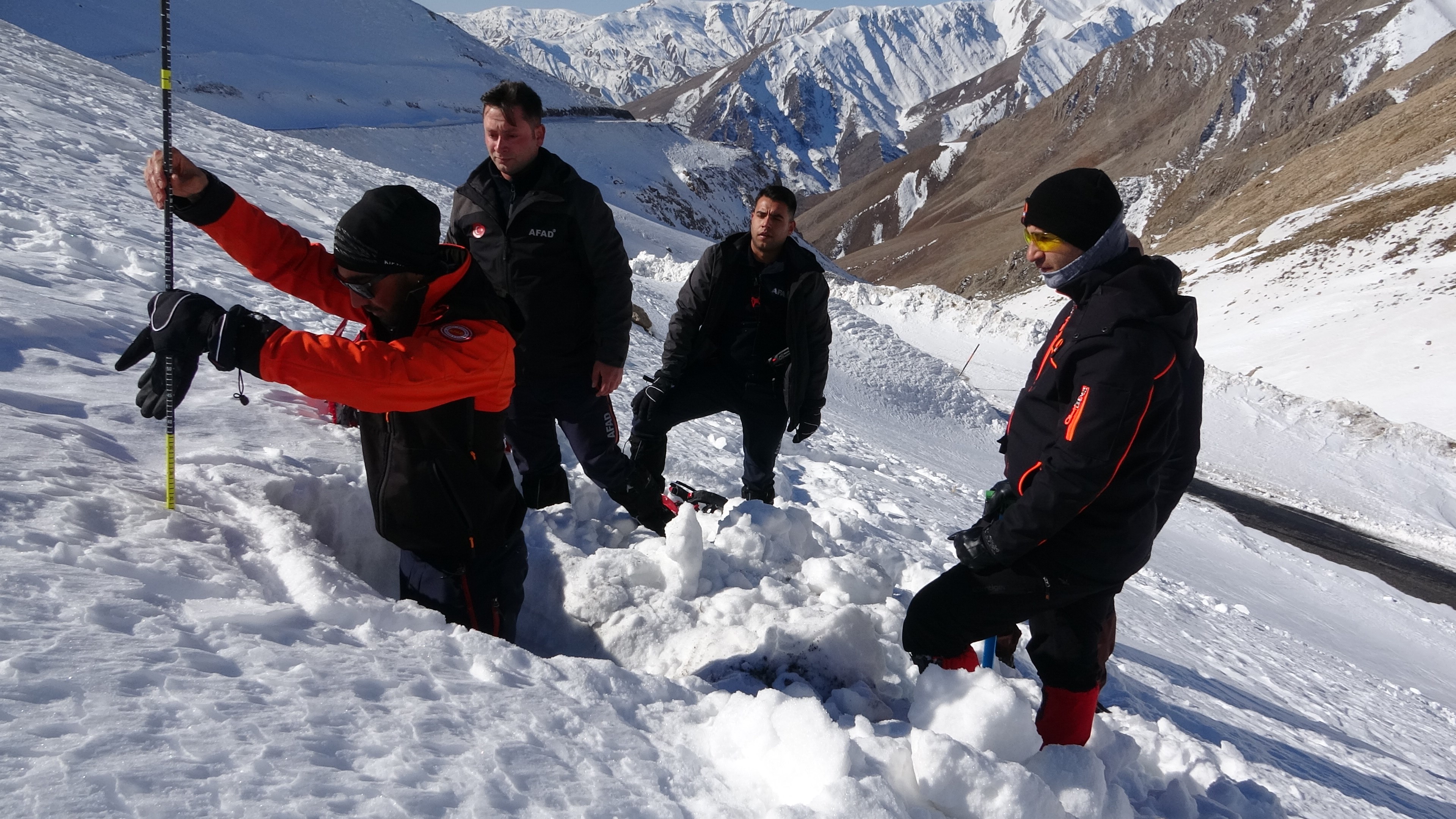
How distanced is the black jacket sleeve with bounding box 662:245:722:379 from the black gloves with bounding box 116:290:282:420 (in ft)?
8.32

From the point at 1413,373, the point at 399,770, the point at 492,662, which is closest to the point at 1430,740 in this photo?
the point at 492,662

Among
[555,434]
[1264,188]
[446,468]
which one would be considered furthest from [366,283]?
[1264,188]

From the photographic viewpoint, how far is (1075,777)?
7.77ft

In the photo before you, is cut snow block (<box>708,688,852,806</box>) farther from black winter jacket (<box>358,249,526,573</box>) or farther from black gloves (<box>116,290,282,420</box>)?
black gloves (<box>116,290,282,420</box>)

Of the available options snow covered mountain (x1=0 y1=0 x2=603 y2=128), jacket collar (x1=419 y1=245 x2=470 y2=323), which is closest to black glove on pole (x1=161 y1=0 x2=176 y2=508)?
jacket collar (x1=419 y1=245 x2=470 y2=323)

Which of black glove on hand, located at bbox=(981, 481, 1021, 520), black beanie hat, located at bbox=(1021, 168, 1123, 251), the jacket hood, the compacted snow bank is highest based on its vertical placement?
black beanie hat, located at bbox=(1021, 168, 1123, 251)

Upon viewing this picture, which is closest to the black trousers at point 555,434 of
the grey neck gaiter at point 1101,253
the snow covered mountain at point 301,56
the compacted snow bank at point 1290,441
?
the grey neck gaiter at point 1101,253

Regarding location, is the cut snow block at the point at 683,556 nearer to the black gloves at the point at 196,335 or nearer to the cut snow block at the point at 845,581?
the cut snow block at the point at 845,581

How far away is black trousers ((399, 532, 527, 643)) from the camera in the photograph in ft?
9.65

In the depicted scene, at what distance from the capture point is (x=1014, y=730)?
2.40 meters

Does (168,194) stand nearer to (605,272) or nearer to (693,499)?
(605,272)

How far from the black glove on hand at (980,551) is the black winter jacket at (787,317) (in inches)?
67.5

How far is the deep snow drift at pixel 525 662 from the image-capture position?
1650 mm

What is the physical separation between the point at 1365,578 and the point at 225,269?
1250 cm
